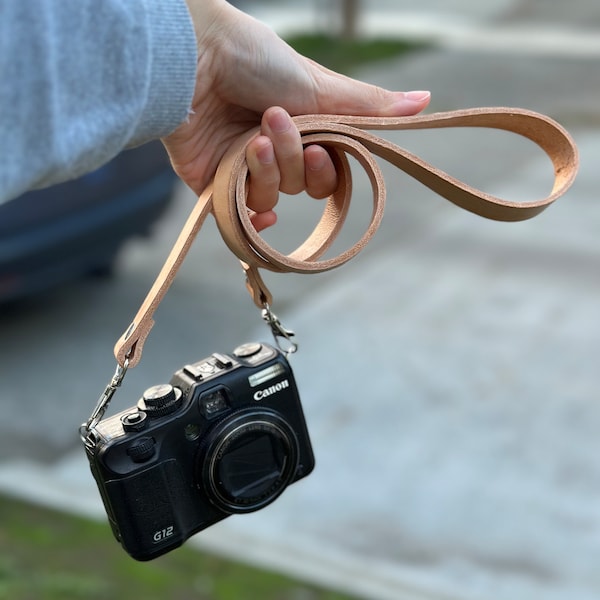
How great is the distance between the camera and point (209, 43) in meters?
1.41

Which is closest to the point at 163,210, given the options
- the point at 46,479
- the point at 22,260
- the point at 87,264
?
the point at 87,264

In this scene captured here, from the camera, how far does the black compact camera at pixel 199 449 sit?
131cm

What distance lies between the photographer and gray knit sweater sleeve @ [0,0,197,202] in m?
1.02

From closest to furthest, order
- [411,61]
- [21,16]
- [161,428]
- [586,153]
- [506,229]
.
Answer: [21,16]
[161,428]
[506,229]
[586,153]
[411,61]

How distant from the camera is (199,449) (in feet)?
4.46

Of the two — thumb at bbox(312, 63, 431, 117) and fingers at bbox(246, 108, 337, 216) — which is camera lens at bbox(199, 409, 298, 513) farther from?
thumb at bbox(312, 63, 431, 117)

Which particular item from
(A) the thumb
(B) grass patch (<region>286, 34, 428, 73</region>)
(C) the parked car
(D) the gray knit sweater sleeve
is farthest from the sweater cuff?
(B) grass patch (<region>286, 34, 428, 73</region>)

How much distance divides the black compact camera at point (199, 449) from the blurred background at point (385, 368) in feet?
6.33

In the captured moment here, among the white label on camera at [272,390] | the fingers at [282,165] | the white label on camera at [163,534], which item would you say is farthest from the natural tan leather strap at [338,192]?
the white label on camera at [163,534]

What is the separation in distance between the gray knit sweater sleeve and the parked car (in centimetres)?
351

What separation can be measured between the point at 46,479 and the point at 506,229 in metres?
3.71

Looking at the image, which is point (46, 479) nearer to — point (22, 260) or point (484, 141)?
point (22, 260)

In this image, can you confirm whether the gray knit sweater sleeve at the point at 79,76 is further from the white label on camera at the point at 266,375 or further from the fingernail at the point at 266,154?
the white label on camera at the point at 266,375

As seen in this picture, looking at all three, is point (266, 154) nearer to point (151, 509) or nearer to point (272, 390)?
point (272, 390)
